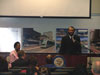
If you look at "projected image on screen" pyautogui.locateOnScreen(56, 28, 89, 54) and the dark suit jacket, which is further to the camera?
"projected image on screen" pyautogui.locateOnScreen(56, 28, 89, 54)

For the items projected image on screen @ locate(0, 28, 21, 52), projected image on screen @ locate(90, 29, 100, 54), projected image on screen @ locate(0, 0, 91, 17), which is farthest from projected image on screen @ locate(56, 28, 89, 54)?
projected image on screen @ locate(0, 28, 21, 52)

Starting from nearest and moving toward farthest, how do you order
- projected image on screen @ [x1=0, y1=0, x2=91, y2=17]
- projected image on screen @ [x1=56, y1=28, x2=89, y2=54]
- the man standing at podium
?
1. the man standing at podium
2. projected image on screen @ [x1=0, y1=0, x2=91, y2=17]
3. projected image on screen @ [x1=56, y1=28, x2=89, y2=54]

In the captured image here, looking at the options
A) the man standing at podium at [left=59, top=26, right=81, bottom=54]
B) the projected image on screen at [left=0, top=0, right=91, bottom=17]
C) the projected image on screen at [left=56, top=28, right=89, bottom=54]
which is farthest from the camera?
the projected image on screen at [left=56, top=28, right=89, bottom=54]

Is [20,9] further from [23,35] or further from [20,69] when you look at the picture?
[20,69]

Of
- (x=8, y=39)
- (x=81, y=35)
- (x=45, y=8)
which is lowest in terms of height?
(x=8, y=39)

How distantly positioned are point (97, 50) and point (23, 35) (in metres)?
2.21

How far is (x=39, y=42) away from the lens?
5770 millimetres

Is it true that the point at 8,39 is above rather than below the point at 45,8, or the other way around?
below

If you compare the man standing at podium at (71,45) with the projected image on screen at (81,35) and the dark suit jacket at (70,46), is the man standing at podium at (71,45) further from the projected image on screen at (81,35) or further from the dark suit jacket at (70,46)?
the projected image on screen at (81,35)

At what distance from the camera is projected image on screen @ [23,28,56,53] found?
574 cm

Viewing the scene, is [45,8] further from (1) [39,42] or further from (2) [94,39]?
(2) [94,39]

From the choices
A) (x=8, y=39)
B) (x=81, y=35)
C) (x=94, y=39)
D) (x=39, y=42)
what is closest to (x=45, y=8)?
(x=39, y=42)

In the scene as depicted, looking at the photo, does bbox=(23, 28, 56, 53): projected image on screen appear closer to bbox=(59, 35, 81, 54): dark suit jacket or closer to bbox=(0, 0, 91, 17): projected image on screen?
bbox=(0, 0, 91, 17): projected image on screen

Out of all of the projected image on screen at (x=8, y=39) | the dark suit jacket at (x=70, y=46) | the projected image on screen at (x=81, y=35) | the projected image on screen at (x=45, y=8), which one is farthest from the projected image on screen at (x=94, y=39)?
the projected image on screen at (x=8, y=39)
